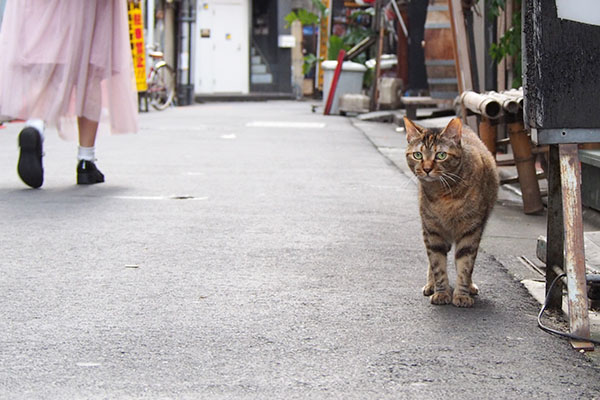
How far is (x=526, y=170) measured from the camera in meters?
6.00

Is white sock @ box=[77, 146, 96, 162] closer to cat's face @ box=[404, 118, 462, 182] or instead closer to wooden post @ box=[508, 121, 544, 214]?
wooden post @ box=[508, 121, 544, 214]

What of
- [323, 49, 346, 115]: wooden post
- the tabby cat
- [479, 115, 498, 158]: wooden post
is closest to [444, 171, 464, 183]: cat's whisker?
the tabby cat

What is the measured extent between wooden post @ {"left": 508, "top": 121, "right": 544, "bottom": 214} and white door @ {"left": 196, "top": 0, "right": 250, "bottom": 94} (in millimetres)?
24890

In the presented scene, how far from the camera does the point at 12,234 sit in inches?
191

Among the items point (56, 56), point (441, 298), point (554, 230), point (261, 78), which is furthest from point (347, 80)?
point (554, 230)

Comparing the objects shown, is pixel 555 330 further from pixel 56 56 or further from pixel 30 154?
pixel 56 56

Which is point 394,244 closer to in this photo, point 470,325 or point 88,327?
point 470,325

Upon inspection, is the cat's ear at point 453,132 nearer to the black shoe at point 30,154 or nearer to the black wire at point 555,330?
the black wire at point 555,330

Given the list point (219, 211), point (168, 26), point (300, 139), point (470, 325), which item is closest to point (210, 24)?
point (168, 26)

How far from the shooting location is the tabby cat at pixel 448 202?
369cm

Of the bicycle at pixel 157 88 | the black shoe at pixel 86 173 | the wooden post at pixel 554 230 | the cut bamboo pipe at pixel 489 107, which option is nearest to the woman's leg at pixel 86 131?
the black shoe at pixel 86 173

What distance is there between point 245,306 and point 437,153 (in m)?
0.93

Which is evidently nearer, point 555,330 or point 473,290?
point 555,330

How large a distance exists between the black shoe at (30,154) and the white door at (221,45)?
24.2 m
